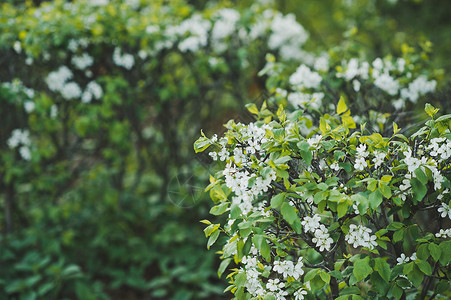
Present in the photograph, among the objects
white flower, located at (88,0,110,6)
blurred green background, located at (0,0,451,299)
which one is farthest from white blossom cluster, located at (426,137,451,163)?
white flower, located at (88,0,110,6)

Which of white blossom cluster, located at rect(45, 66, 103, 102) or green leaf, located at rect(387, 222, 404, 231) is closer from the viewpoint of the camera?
green leaf, located at rect(387, 222, 404, 231)

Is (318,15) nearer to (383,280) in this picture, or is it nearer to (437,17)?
(437,17)

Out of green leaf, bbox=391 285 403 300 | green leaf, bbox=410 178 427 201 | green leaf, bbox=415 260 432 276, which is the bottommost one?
green leaf, bbox=391 285 403 300

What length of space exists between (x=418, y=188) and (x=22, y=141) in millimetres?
3573

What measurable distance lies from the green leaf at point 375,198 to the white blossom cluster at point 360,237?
0.17 meters

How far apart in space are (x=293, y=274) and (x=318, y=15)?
8491 mm

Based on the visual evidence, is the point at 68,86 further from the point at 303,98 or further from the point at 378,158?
the point at 378,158

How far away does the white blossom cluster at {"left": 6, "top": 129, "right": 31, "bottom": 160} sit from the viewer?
3777mm

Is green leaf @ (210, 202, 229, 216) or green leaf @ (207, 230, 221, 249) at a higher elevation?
green leaf @ (210, 202, 229, 216)

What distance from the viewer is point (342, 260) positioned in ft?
6.04

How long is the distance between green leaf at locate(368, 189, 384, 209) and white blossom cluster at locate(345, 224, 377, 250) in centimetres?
17

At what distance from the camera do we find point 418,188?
1.62 meters

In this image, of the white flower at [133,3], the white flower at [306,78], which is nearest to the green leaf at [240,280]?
the white flower at [306,78]

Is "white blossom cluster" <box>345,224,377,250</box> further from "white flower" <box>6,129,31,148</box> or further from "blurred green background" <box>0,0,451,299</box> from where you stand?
"white flower" <box>6,129,31,148</box>
